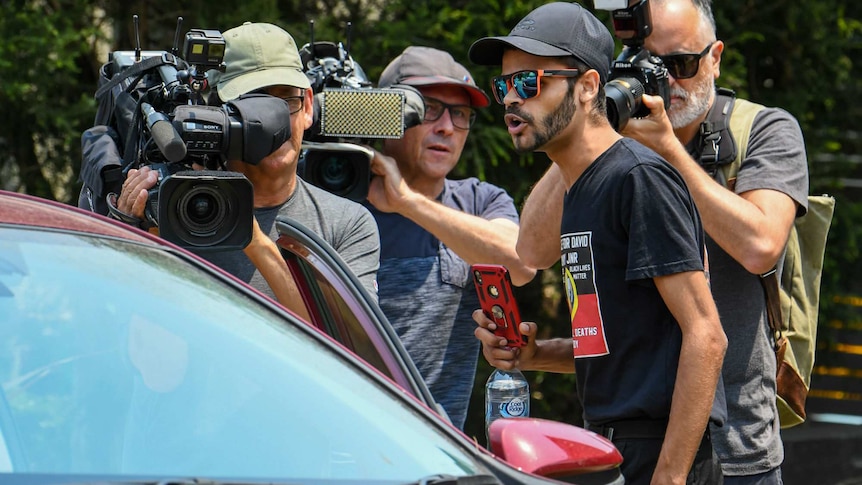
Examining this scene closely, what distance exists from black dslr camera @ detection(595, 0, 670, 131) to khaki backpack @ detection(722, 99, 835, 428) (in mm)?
292

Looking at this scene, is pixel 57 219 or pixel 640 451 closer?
pixel 57 219

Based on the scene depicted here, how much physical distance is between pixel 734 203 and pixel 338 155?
1243mm

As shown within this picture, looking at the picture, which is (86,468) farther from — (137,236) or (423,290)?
(423,290)

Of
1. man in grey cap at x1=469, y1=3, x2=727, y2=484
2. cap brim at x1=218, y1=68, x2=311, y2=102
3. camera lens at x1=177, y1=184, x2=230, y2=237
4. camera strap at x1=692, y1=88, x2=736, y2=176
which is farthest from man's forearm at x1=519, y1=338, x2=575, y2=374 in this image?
cap brim at x1=218, y1=68, x2=311, y2=102

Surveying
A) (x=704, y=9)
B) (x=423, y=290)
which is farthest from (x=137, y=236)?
(x=704, y=9)

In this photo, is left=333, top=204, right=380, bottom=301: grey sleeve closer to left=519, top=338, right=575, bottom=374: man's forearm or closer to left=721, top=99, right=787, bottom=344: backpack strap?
left=519, top=338, right=575, bottom=374: man's forearm

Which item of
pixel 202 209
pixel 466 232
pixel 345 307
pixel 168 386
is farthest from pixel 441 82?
pixel 168 386

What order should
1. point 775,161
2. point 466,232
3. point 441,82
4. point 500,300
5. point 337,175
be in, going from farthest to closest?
point 441,82 → point 466,232 → point 337,175 → point 775,161 → point 500,300

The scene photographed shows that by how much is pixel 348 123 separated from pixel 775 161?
126 cm

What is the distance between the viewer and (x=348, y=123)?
12.2ft

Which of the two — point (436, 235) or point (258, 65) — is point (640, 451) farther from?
point (258, 65)

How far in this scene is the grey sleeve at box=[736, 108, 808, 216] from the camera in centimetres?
336

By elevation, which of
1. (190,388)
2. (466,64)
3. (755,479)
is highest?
(190,388)

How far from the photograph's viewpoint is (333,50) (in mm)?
4250
